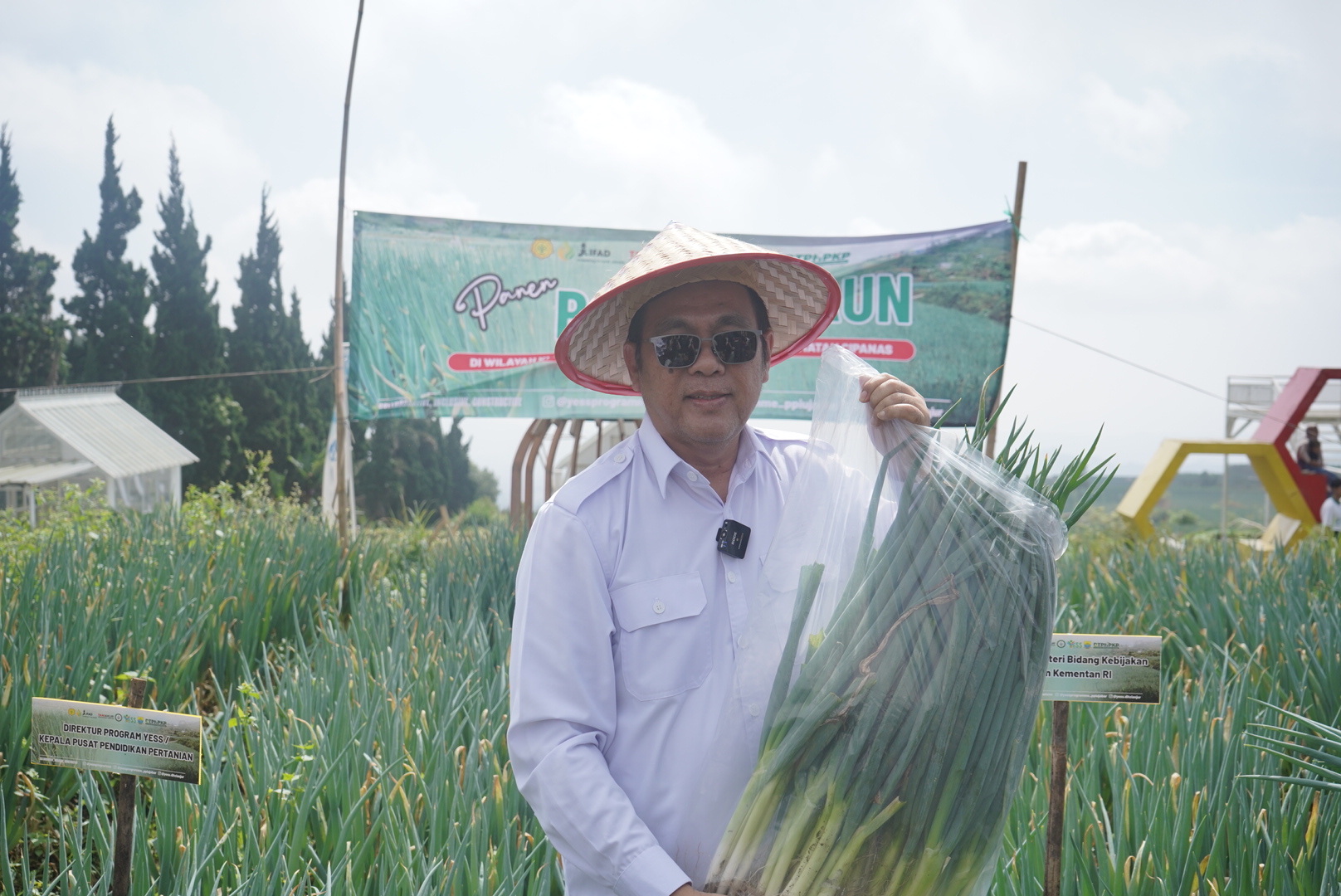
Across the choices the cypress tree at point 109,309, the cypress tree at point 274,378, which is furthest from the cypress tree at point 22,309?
the cypress tree at point 274,378

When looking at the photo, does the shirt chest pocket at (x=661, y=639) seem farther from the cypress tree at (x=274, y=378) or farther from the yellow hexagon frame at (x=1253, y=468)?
the cypress tree at (x=274, y=378)

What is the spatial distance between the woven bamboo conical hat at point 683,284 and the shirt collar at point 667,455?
0.22m

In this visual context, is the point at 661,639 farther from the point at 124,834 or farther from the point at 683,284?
the point at 124,834

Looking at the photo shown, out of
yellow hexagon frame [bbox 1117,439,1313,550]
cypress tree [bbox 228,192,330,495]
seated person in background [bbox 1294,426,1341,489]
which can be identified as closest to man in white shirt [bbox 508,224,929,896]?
yellow hexagon frame [bbox 1117,439,1313,550]

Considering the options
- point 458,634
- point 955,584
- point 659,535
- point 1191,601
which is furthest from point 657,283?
point 1191,601

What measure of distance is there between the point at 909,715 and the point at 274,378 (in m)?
20.2

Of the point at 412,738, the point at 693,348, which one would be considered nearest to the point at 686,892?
the point at 693,348

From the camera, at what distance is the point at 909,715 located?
104 cm

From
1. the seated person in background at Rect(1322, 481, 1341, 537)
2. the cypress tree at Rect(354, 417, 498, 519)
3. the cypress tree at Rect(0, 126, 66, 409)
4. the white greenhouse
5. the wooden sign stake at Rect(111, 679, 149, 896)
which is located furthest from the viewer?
the cypress tree at Rect(354, 417, 498, 519)

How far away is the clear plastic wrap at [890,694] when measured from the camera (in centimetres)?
104

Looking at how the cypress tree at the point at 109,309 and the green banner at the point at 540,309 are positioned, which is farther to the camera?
the cypress tree at the point at 109,309

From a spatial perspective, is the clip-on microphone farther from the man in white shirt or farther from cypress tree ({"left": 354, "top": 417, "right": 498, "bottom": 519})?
cypress tree ({"left": 354, "top": 417, "right": 498, "bottom": 519})

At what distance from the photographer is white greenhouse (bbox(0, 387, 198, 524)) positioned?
10.6 meters

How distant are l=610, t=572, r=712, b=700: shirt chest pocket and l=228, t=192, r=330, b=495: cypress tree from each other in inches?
653
